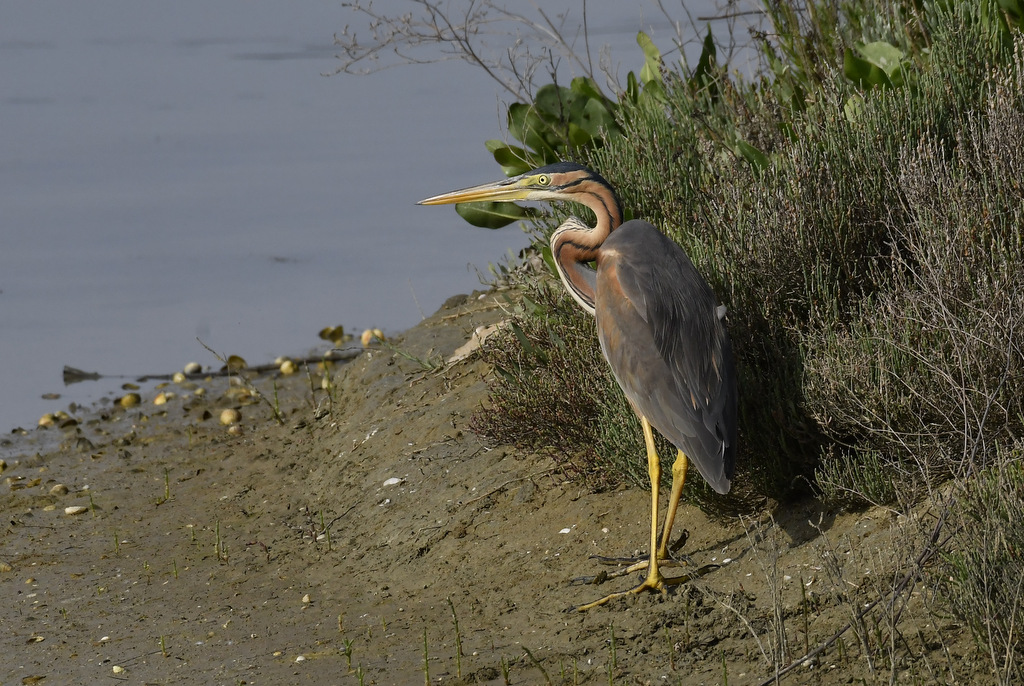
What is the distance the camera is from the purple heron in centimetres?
422

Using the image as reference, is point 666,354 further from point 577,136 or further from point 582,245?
point 577,136

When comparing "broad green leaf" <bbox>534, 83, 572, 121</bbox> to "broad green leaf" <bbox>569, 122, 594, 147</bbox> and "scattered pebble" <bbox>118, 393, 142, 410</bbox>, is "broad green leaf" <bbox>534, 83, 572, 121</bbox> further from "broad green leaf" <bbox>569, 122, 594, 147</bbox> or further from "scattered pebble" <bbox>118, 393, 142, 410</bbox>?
"scattered pebble" <bbox>118, 393, 142, 410</bbox>

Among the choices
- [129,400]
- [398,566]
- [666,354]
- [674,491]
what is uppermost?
[666,354]

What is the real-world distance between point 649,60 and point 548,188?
2263mm

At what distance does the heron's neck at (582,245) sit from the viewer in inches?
198

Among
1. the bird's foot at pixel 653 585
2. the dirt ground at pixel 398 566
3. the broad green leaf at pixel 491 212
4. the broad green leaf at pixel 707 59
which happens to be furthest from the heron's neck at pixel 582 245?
the broad green leaf at pixel 707 59

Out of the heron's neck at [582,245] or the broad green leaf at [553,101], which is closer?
the heron's neck at [582,245]

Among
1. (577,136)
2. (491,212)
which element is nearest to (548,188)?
(491,212)

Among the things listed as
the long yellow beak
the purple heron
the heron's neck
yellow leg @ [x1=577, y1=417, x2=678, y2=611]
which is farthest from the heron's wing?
the long yellow beak

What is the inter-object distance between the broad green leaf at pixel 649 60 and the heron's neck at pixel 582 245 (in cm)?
211

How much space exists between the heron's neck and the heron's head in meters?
0.03

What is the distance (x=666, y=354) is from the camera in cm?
440

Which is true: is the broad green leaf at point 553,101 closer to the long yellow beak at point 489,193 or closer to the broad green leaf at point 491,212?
the broad green leaf at point 491,212

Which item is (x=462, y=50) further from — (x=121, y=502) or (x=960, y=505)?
(x=960, y=505)
